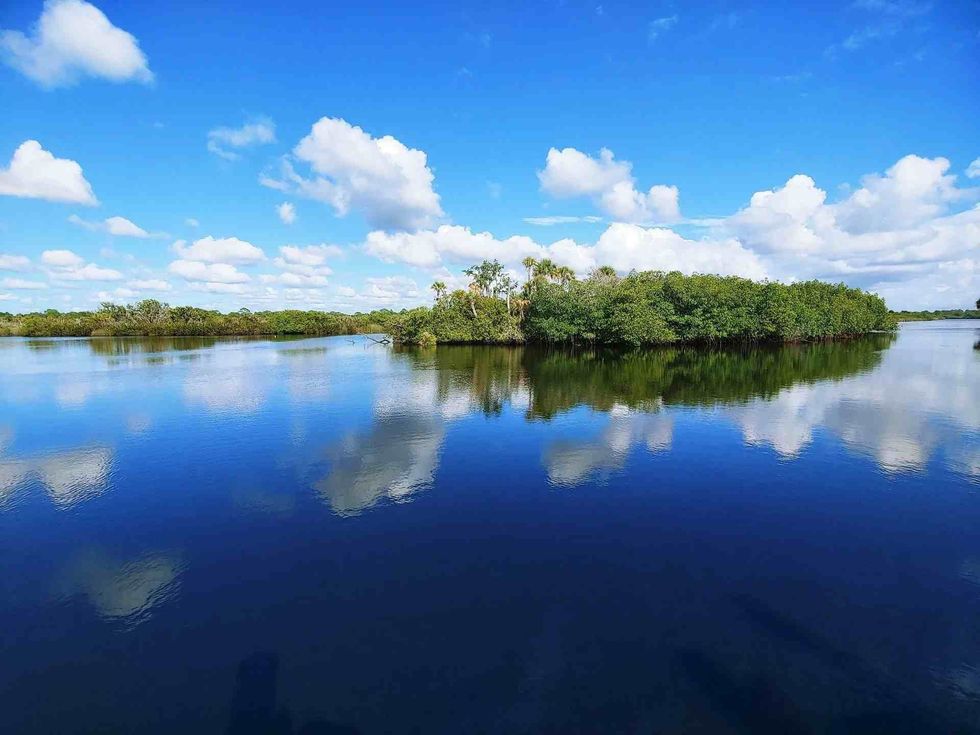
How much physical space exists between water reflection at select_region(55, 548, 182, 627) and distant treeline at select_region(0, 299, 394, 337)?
91.5m

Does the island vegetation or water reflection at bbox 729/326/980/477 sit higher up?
the island vegetation

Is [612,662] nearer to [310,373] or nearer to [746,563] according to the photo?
[746,563]

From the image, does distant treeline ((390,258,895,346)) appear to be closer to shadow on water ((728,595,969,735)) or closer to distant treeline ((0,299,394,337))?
distant treeline ((0,299,394,337))

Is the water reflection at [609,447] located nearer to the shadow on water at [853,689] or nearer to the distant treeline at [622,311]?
the shadow on water at [853,689]

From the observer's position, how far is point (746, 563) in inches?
392

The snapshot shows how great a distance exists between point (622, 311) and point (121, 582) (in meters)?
58.9

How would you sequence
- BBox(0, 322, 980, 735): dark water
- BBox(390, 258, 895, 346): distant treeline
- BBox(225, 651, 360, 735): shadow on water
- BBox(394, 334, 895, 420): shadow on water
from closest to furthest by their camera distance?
BBox(225, 651, 360, 735): shadow on water, BBox(0, 322, 980, 735): dark water, BBox(394, 334, 895, 420): shadow on water, BBox(390, 258, 895, 346): distant treeline

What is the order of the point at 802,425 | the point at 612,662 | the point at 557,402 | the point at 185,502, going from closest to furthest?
1. the point at 612,662
2. the point at 185,502
3. the point at 802,425
4. the point at 557,402

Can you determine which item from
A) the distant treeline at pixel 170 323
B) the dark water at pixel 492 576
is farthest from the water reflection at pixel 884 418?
the distant treeline at pixel 170 323

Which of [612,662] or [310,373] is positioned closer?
[612,662]

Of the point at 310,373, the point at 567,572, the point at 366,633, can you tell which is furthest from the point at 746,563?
the point at 310,373

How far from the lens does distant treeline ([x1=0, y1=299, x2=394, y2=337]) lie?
110 metres

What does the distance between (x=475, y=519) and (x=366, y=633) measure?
460 cm

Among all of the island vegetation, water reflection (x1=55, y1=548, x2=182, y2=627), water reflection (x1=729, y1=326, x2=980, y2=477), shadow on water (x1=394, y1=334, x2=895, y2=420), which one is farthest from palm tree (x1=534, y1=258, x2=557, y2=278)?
water reflection (x1=55, y1=548, x2=182, y2=627)
